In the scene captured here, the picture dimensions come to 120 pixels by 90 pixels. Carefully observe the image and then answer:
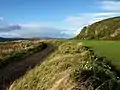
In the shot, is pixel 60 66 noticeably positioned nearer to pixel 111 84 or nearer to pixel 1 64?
pixel 111 84

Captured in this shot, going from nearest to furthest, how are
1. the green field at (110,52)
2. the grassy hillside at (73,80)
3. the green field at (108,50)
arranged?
the grassy hillside at (73,80) < the green field at (110,52) < the green field at (108,50)

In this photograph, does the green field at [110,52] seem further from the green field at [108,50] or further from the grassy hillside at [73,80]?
the grassy hillside at [73,80]

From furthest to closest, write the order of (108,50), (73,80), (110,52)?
1. (108,50)
2. (110,52)
3. (73,80)

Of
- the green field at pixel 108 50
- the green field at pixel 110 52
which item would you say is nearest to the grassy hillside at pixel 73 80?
the green field at pixel 110 52

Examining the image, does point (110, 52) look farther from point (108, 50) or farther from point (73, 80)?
point (73, 80)

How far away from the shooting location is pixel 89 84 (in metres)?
13.6

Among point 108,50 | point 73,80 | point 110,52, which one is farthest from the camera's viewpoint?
point 108,50

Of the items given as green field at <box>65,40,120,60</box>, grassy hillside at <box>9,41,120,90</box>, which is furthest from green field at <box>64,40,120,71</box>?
grassy hillside at <box>9,41,120,90</box>

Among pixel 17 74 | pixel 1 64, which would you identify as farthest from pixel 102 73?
pixel 1 64

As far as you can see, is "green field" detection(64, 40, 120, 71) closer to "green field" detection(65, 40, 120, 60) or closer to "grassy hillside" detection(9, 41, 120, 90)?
"green field" detection(65, 40, 120, 60)

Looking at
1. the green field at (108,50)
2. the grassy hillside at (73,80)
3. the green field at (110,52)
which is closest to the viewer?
the grassy hillside at (73,80)

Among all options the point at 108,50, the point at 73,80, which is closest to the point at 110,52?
the point at 108,50

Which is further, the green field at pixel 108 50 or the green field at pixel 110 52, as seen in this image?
the green field at pixel 108 50

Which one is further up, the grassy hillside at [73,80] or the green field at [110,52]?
the grassy hillside at [73,80]
